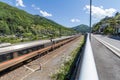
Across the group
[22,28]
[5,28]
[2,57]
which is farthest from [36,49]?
[22,28]

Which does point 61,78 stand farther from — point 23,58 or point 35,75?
point 23,58

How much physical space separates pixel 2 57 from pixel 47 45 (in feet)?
33.9

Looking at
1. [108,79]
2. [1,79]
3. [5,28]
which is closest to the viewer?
[108,79]

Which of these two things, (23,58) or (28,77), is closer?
(28,77)

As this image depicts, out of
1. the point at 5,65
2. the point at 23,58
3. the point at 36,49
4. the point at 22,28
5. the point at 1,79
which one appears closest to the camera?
the point at 1,79

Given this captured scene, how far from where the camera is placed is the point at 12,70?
11.9m

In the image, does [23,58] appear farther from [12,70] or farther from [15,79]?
[15,79]

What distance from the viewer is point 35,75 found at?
35.3 ft

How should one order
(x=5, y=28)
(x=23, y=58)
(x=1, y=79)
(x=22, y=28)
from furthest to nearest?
(x=22, y=28)
(x=5, y=28)
(x=23, y=58)
(x=1, y=79)

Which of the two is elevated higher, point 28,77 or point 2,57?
point 2,57

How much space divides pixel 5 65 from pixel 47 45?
1064cm

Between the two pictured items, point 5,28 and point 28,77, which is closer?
point 28,77

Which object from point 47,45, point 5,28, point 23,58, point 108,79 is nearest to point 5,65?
point 23,58

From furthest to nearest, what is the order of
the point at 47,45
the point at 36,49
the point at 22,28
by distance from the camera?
the point at 22,28, the point at 47,45, the point at 36,49
